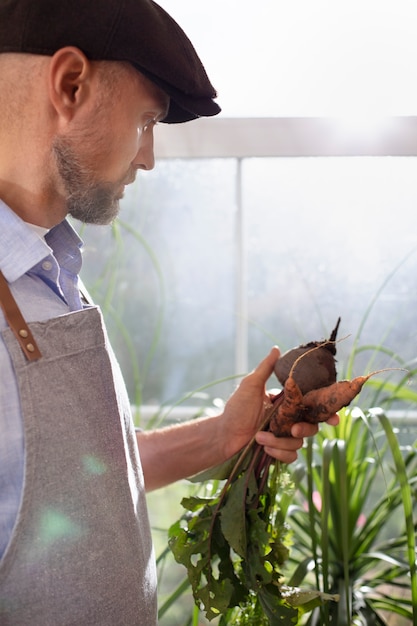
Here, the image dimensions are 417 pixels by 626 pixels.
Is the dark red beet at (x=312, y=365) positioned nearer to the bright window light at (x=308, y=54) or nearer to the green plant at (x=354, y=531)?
the green plant at (x=354, y=531)

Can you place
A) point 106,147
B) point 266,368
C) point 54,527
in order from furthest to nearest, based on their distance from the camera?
1. point 266,368
2. point 106,147
3. point 54,527

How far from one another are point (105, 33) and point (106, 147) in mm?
146

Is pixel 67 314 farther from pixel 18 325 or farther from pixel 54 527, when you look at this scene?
pixel 54 527

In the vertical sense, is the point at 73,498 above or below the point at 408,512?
above

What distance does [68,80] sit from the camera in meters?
0.97

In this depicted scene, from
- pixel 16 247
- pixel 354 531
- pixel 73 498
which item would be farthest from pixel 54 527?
pixel 354 531

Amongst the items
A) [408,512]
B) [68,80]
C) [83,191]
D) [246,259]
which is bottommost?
[408,512]

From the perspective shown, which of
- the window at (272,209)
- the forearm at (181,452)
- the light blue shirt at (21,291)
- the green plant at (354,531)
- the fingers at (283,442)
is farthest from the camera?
the window at (272,209)

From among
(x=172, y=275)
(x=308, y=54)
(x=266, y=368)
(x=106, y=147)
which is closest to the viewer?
(x=106, y=147)

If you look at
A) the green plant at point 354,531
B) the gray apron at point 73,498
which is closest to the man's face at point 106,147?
the gray apron at point 73,498

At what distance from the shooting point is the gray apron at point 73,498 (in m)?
0.90

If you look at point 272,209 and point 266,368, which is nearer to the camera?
point 266,368

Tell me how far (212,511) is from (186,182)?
102cm

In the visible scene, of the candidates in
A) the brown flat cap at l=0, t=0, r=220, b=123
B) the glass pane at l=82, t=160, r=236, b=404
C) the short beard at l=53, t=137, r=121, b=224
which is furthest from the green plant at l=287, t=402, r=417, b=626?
the brown flat cap at l=0, t=0, r=220, b=123
